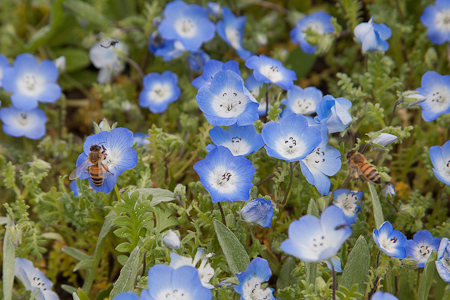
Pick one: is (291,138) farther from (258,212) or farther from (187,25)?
(187,25)

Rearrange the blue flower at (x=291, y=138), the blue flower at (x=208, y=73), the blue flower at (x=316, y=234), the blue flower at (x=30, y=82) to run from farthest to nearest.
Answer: the blue flower at (x=30, y=82), the blue flower at (x=208, y=73), the blue flower at (x=291, y=138), the blue flower at (x=316, y=234)

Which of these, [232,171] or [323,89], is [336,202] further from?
[323,89]

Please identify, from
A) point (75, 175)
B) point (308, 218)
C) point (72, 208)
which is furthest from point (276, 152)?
point (72, 208)

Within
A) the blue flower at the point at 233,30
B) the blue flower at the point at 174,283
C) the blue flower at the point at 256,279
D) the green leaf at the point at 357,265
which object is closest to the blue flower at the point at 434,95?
the green leaf at the point at 357,265

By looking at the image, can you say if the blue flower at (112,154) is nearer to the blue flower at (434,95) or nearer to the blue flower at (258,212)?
the blue flower at (258,212)

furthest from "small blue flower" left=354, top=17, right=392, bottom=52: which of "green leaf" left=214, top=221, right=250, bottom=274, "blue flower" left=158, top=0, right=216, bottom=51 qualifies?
"green leaf" left=214, top=221, right=250, bottom=274

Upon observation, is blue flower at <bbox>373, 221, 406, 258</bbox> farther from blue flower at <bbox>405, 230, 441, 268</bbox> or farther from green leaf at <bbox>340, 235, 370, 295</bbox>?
blue flower at <bbox>405, 230, 441, 268</bbox>
